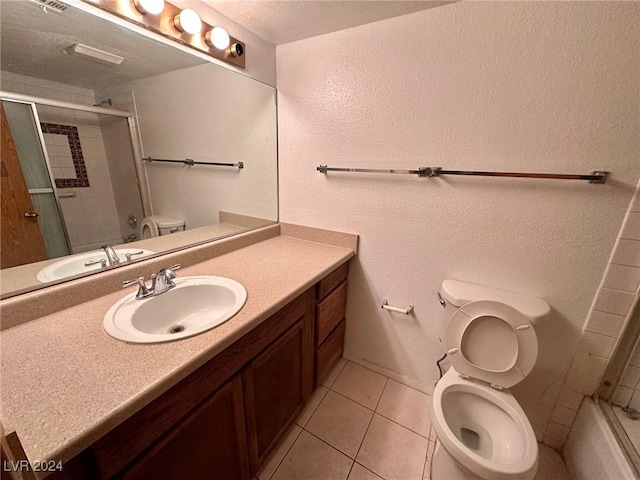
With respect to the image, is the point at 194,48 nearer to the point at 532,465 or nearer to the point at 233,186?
the point at 233,186

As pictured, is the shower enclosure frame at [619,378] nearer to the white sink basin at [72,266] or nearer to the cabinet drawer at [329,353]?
the cabinet drawer at [329,353]

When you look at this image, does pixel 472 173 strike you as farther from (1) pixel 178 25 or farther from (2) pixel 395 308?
(1) pixel 178 25

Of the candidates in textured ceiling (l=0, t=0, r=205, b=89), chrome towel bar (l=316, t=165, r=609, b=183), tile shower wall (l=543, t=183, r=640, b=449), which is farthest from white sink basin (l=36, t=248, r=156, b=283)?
tile shower wall (l=543, t=183, r=640, b=449)

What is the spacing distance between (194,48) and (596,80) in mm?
1635

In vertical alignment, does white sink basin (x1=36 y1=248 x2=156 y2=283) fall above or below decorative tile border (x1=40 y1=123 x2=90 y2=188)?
below

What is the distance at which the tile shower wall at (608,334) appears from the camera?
40.9 inches

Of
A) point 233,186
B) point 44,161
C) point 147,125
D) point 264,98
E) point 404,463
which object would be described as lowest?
point 404,463

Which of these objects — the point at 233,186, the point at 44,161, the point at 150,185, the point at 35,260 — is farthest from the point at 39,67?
the point at 233,186

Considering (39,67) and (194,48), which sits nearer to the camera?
(39,67)

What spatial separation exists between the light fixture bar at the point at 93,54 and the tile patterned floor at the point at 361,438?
186 cm

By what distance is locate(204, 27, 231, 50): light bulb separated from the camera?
1.20m

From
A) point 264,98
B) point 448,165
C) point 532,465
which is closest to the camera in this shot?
point 532,465

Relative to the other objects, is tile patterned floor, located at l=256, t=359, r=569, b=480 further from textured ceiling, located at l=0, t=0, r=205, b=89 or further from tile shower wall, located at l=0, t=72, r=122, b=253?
textured ceiling, located at l=0, t=0, r=205, b=89

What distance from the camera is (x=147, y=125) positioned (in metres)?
1.20
